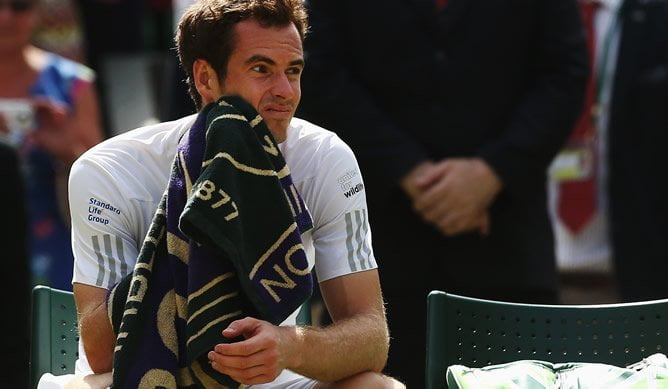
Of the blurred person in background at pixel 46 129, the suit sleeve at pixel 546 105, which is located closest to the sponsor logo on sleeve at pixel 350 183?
the suit sleeve at pixel 546 105

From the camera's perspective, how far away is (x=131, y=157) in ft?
10.8

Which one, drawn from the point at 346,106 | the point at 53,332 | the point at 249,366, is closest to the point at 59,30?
the point at 346,106

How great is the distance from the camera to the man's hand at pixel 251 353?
2891 millimetres

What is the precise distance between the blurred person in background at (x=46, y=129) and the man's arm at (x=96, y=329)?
82.0 inches

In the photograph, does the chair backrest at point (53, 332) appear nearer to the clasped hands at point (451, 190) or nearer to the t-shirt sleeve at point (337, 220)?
A: the t-shirt sleeve at point (337, 220)

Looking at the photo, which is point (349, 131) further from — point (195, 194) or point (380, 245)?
point (195, 194)

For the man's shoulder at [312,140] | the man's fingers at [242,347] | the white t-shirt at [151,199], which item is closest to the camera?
the man's fingers at [242,347]

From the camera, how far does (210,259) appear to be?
2955mm

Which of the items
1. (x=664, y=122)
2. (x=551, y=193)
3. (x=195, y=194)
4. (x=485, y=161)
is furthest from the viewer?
(x=551, y=193)

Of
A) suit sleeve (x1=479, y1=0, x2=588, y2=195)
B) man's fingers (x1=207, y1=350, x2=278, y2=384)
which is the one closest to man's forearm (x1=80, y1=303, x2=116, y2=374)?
man's fingers (x1=207, y1=350, x2=278, y2=384)

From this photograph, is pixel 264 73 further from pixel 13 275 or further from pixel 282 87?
pixel 13 275

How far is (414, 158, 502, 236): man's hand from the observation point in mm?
4398

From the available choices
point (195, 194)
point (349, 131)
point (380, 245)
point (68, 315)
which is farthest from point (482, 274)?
point (195, 194)

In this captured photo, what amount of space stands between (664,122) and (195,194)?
9.00ft
